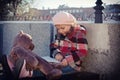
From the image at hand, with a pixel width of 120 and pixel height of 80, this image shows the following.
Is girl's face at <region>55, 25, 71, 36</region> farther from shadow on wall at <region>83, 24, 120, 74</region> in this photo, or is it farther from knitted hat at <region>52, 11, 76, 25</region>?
shadow on wall at <region>83, 24, 120, 74</region>

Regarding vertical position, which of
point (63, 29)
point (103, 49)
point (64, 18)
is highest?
point (64, 18)

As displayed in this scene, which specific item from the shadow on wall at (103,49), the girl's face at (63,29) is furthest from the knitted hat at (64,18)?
the shadow on wall at (103,49)

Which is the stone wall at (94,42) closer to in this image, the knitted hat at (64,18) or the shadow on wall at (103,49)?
the shadow on wall at (103,49)

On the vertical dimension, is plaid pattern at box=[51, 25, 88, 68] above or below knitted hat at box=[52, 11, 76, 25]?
below

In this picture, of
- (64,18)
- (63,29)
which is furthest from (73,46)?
(64,18)

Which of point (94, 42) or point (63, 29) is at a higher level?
point (63, 29)

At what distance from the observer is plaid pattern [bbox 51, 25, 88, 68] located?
3355 millimetres

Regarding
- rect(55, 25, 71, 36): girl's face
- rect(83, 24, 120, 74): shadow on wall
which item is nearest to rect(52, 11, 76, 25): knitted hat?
rect(55, 25, 71, 36): girl's face

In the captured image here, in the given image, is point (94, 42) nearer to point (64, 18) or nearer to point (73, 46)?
point (73, 46)

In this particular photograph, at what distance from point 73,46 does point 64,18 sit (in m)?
0.31

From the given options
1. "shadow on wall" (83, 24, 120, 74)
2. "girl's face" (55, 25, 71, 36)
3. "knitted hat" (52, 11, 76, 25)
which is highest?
"knitted hat" (52, 11, 76, 25)

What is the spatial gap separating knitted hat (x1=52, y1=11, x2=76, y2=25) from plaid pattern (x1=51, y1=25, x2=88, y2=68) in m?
0.09

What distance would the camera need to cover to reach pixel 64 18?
11.0ft

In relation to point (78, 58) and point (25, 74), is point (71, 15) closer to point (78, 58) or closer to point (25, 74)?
point (78, 58)
